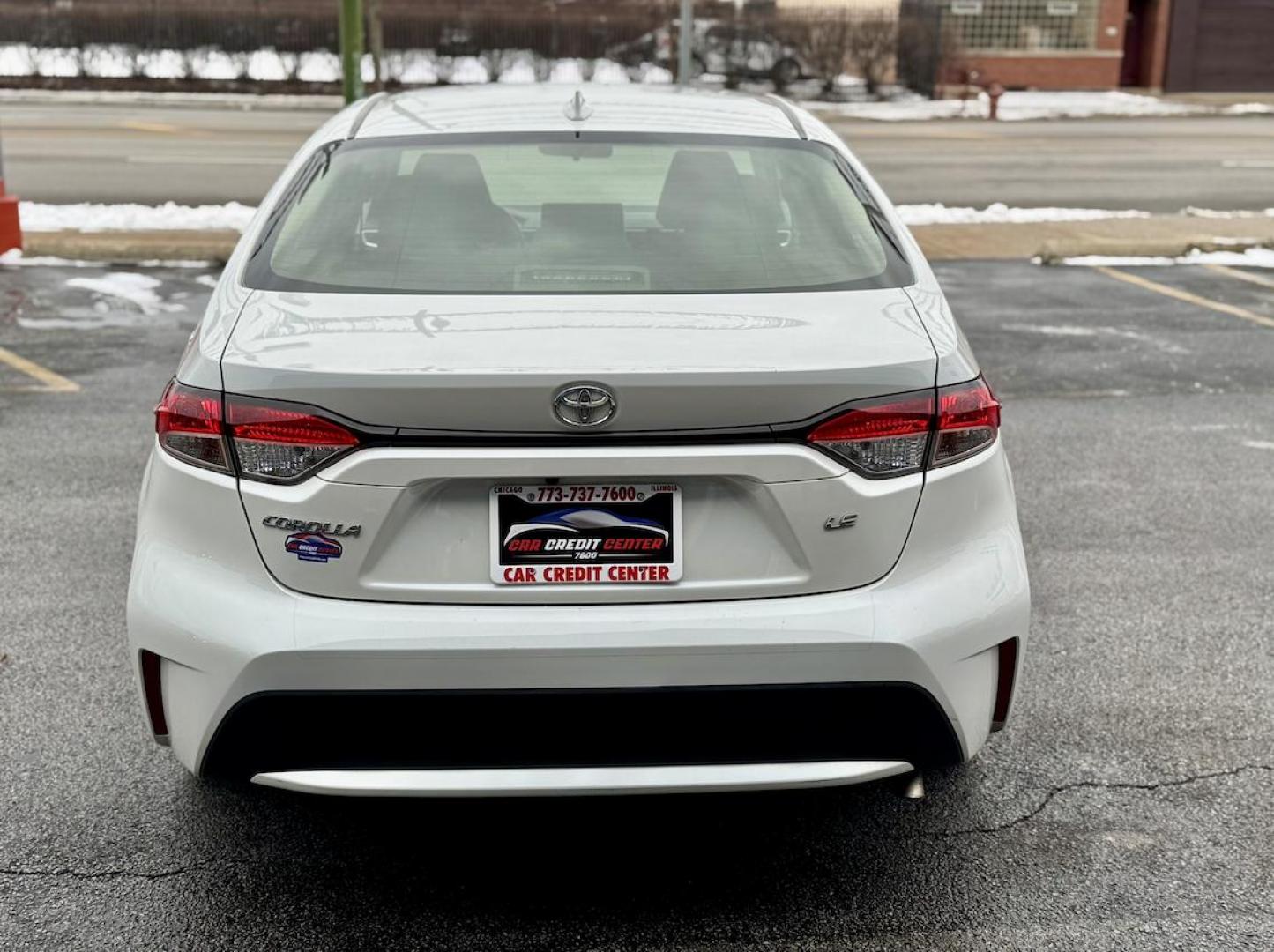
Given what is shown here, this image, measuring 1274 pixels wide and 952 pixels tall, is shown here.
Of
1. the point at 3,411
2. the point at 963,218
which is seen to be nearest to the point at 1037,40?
the point at 963,218

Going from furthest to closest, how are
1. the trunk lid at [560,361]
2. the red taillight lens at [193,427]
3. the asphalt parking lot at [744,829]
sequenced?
the asphalt parking lot at [744,829] < the red taillight lens at [193,427] < the trunk lid at [560,361]

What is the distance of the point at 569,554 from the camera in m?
2.73

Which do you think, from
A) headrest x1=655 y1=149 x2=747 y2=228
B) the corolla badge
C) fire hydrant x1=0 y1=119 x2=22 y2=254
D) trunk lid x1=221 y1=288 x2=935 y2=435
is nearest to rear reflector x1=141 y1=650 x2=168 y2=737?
trunk lid x1=221 y1=288 x2=935 y2=435

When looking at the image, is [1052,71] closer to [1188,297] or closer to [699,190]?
[1188,297]

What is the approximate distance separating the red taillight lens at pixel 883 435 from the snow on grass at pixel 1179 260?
9.27m

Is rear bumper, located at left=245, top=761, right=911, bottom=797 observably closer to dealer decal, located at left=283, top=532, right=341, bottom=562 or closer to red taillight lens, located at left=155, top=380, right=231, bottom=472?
dealer decal, located at left=283, top=532, right=341, bottom=562

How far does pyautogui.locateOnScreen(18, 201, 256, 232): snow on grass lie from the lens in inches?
484

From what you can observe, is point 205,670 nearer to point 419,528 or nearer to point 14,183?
point 419,528

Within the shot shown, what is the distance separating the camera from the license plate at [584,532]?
8.91 feet

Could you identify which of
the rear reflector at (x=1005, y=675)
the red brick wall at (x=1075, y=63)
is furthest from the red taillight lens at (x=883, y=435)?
the red brick wall at (x=1075, y=63)

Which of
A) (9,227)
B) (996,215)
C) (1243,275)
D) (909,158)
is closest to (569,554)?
(9,227)

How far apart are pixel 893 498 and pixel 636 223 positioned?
3.66 ft

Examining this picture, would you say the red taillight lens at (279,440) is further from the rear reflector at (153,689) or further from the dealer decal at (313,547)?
the rear reflector at (153,689)

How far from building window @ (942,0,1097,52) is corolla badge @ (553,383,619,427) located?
3667 centimetres
